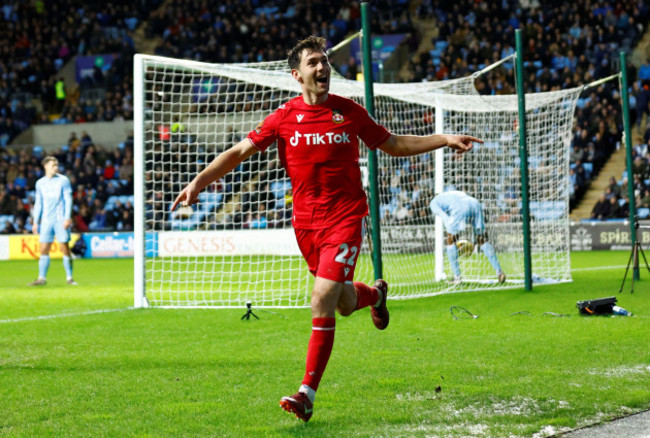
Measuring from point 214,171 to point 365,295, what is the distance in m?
1.40

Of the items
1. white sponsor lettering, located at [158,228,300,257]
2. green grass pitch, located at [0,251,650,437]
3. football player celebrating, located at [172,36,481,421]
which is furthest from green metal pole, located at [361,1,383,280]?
white sponsor lettering, located at [158,228,300,257]

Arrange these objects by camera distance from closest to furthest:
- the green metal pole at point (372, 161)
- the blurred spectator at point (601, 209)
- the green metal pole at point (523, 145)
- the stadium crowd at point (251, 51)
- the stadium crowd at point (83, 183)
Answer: the green metal pole at point (372, 161) → the green metal pole at point (523, 145) → the blurred spectator at point (601, 209) → the stadium crowd at point (251, 51) → the stadium crowd at point (83, 183)

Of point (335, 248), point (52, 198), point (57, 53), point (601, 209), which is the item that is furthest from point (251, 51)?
point (335, 248)

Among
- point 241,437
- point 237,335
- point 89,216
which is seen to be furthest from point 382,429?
point 89,216

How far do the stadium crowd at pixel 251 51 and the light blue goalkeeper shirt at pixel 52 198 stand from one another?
236 inches

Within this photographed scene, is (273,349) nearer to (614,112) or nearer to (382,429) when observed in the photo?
(382,429)

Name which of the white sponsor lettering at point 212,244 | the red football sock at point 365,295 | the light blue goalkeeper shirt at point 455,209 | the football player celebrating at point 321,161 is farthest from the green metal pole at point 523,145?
the white sponsor lettering at point 212,244

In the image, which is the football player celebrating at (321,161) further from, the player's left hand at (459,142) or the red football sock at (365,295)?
the red football sock at (365,295)

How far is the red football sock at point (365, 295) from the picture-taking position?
5.76 metres

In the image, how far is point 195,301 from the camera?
1156 cm

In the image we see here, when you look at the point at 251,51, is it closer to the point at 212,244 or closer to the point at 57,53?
the point at 57,53

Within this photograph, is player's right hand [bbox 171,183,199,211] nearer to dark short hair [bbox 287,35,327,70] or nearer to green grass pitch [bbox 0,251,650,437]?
dark short hair [bbox 287,35,327,70]

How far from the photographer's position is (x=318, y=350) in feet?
15.6

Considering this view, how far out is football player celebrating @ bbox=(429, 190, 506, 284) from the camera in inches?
494
